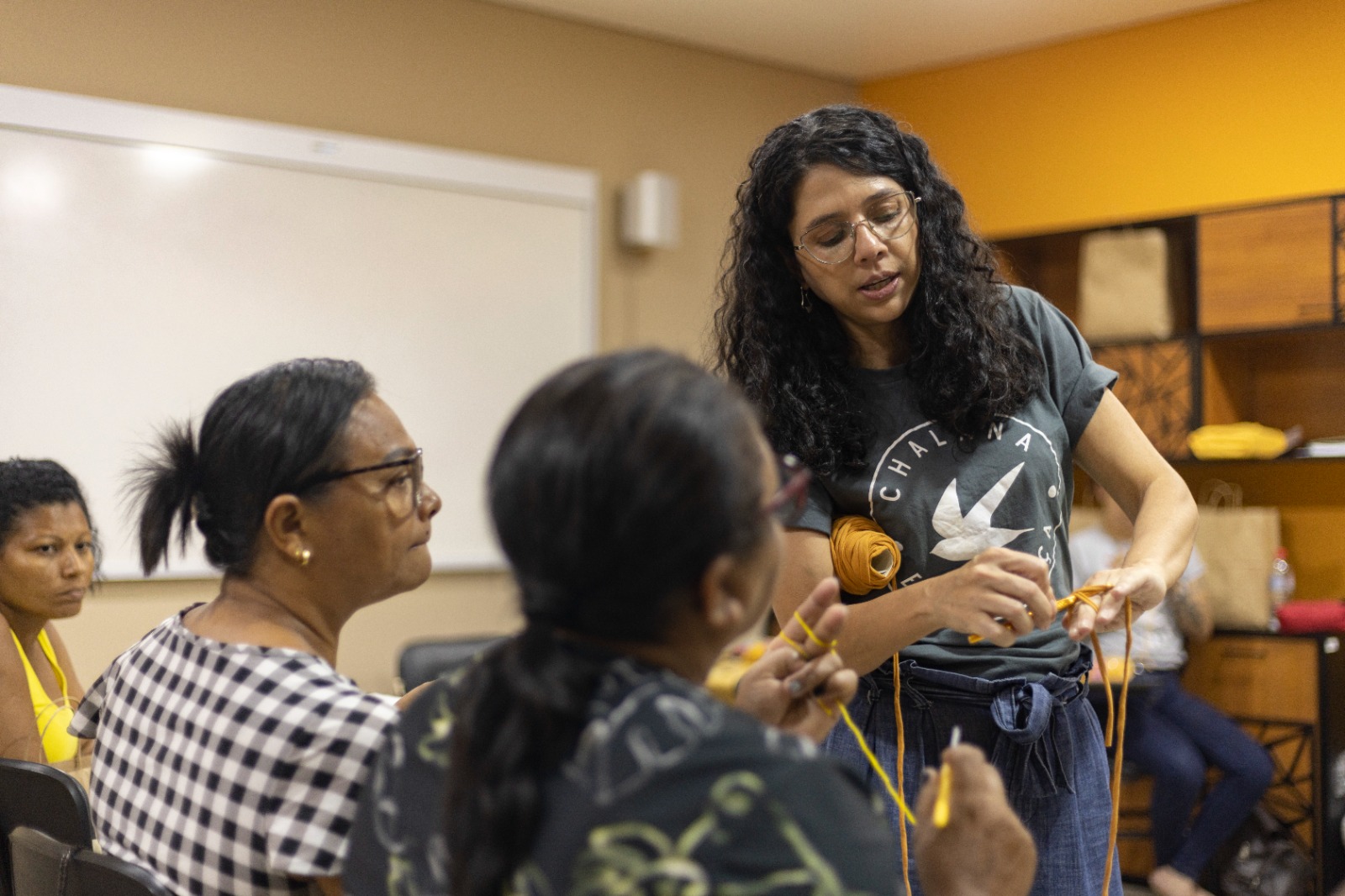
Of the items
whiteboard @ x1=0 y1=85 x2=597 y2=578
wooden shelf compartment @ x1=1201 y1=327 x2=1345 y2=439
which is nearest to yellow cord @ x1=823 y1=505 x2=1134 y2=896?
whiteboard @ x1=0 y1=85 x2=597 y2=578

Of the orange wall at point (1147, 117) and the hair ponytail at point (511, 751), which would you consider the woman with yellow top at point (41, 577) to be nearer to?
the hair ponytail at point (511, 751)

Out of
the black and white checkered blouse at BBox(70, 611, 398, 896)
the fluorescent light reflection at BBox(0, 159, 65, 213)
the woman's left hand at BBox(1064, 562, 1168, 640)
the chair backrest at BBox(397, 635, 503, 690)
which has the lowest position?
the chair backrest at BBox(397, 635, 503, 690)

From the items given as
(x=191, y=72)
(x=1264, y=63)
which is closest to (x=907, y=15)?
(x=1264, y=63)

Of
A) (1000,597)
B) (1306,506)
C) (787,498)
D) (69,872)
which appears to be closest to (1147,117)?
(1306,506)

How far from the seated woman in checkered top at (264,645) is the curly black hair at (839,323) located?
52cm

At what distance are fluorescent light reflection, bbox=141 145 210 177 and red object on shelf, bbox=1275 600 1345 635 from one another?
3986 millimetres

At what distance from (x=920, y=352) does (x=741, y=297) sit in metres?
0.28

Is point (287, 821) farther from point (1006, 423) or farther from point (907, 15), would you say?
point (907, 15)

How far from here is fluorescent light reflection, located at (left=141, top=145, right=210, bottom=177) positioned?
13.7 ft

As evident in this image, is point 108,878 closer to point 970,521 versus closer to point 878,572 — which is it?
point 878,572

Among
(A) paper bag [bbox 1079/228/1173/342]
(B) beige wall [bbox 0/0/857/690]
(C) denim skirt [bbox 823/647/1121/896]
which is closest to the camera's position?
(C) denim skirt [bbox 823/647/1121/896]

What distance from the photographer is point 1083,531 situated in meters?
4.83

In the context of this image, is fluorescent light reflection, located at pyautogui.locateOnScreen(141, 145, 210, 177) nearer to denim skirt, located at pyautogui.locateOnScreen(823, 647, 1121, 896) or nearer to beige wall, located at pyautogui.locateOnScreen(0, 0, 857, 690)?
beige wall, located at pyautogui.locateOnScreen(0, 0, 857, 690)

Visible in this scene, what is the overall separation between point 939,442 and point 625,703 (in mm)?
→ 932
